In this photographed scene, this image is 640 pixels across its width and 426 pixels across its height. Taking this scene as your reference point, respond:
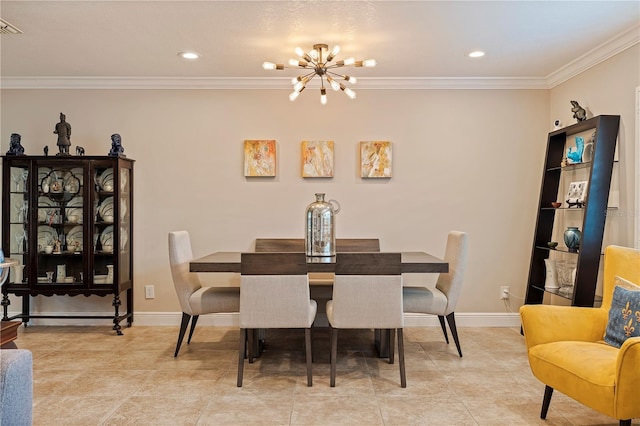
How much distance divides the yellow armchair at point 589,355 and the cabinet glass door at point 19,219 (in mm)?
4167

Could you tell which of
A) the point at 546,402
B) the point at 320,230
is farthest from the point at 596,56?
the point at 546,402

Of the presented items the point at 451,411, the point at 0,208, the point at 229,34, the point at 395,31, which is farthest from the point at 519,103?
the point at 0,208

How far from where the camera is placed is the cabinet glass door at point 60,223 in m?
4.36

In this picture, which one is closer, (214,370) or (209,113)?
(214,370)

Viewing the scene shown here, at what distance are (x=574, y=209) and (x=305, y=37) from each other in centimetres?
256

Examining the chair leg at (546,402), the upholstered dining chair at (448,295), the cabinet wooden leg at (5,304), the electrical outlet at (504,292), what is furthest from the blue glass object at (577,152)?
the cabinet wooden leg at (5,304)

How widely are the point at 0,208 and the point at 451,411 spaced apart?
418 cm

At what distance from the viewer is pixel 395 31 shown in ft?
10.9

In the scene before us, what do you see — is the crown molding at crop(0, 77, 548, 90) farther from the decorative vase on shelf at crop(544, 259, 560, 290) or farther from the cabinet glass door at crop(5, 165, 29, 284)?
the decorative vase on shelf at crop(544, 259, 560, 290)

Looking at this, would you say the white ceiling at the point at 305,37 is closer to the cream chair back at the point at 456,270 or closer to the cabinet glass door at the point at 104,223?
the cabinet glass door at the point at 104,223

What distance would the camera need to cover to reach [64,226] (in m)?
4.42

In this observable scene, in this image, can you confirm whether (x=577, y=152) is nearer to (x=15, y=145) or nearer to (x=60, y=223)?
(x=60, y=223)

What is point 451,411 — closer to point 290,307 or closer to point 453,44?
point 290,307

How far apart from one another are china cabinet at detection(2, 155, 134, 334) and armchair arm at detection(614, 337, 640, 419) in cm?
381
